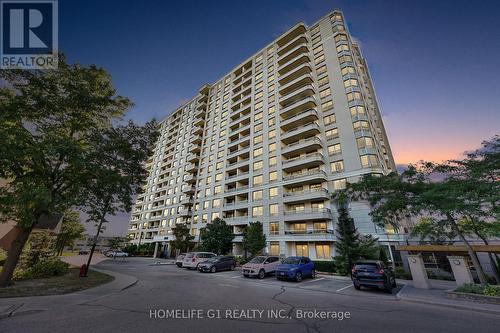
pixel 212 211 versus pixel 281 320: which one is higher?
pixel 212 211

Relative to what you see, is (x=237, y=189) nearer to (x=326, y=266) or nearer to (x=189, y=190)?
(x=189, y=190)

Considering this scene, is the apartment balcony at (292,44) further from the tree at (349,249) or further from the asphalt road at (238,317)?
the asphalt road at (238,317)

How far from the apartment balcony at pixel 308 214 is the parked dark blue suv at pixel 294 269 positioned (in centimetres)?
1102

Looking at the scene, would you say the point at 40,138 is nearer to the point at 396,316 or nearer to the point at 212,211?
the point at 396,316

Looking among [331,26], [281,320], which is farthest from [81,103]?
[331,26]

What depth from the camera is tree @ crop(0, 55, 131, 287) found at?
363 inches

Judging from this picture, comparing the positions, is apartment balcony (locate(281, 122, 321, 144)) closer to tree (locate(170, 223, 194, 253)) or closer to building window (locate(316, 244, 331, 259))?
building window (locate(316, 244, 331, 259))

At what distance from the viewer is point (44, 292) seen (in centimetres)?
955

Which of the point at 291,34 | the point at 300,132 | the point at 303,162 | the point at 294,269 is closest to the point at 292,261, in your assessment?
the point at 294,269

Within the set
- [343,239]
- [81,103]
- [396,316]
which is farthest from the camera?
[343,239]

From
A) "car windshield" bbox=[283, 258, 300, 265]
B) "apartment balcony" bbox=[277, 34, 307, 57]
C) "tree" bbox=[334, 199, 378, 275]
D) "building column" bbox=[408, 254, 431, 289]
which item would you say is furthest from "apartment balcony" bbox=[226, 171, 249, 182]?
"building column" bbox=[408, 254, 431, 289]

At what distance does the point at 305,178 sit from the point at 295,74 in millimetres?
22395

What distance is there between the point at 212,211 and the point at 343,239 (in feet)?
90.5

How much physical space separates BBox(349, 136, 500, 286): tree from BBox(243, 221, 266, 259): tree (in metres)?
18.3
